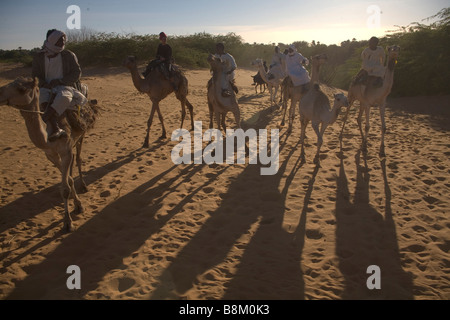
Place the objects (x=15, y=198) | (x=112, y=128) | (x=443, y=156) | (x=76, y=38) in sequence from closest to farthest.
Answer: (x=15, y=198), (x=443, y=156), (x=112, y=128), (x=76, y=38)

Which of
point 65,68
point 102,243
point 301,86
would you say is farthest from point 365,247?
point 301,86

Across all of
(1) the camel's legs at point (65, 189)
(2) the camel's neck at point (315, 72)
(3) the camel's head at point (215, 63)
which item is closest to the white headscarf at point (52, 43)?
(1) the camel's legs at point (65, 189)

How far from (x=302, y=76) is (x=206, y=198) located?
4.58m

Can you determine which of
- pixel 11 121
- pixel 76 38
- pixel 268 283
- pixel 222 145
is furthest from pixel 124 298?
pixel 76 38

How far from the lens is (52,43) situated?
4754 millimetres

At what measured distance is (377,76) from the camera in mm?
7383

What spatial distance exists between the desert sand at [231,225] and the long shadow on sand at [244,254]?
0.02m

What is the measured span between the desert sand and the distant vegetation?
2819 millimetres

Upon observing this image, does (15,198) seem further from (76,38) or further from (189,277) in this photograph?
(76,38)

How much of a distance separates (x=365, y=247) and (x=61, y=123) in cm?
470

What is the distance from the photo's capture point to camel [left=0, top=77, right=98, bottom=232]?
381 cm

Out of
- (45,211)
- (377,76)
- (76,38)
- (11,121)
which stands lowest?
(45,211)
